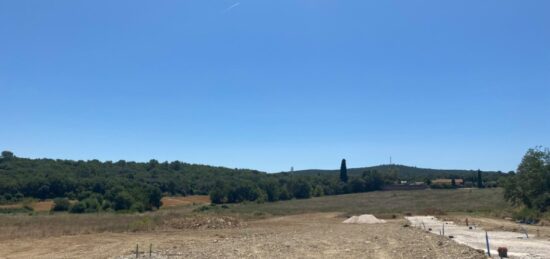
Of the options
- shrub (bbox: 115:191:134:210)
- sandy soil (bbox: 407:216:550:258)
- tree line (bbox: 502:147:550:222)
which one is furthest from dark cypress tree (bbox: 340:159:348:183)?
sandy soil (bbox: 407:216:550:258)

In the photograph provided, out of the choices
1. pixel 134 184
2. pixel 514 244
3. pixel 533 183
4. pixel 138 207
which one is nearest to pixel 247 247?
pixel 514 244

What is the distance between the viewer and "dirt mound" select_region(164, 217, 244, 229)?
4009 cm

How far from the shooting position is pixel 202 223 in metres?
41.0

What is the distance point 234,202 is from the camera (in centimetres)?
10825

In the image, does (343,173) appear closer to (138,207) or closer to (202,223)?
(138,207)


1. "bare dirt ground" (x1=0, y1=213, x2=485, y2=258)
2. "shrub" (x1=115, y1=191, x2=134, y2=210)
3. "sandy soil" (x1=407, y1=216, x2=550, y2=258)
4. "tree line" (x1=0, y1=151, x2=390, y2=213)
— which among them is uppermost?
"tree line" (x1=0, y1=151, x2=390, y2=213)

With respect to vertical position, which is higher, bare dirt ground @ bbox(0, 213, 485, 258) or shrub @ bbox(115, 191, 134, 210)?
shrub @ bbox(115, 191, 134, 210)

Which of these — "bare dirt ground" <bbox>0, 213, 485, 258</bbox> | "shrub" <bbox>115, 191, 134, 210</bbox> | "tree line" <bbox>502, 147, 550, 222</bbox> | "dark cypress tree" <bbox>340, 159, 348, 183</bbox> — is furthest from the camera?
"dark cypress tree" <bbox>340, 159, 348, 183</bbox>

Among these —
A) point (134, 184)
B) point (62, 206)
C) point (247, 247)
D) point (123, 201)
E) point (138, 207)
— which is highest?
point (134, 184)

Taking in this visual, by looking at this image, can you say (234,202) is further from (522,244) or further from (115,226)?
(522,244)

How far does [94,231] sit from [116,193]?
167 ft

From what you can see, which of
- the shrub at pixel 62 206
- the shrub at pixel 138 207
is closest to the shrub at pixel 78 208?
the shrub at pixel 62 206

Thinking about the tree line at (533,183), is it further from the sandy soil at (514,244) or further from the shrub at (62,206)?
the shrub at (62,206)

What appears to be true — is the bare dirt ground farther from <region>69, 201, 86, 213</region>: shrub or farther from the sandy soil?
<region>69, 201, 86, 213</region>: shrub
